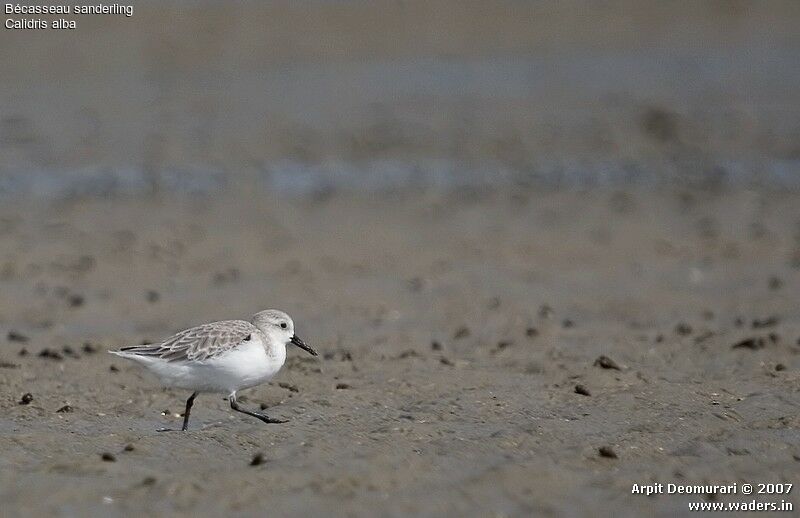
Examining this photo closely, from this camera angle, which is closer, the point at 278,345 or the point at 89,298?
the point at 278,345

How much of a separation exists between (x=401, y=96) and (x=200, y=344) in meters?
13.9

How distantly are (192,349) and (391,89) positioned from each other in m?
14.3

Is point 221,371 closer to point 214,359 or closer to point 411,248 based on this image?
point 214,359

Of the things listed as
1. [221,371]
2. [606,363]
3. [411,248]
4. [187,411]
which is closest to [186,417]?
[187,411]

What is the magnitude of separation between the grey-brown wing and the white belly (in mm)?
48

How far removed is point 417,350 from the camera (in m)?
11.2

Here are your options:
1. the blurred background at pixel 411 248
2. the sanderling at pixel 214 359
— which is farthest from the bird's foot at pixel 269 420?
the blurred background at pixel 411 248

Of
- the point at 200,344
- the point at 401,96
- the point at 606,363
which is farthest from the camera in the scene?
the point at 401,96

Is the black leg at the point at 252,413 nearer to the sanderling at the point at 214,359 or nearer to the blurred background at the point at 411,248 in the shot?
the sanderling at the point at 214,359

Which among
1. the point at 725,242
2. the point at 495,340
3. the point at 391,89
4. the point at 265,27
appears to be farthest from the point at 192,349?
the point at 265,27

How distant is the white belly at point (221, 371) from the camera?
8.85 m

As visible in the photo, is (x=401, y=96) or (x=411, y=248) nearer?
(x=411, y=248)

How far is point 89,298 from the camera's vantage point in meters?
13.3

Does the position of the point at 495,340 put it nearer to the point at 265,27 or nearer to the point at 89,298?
the point at 89,298
